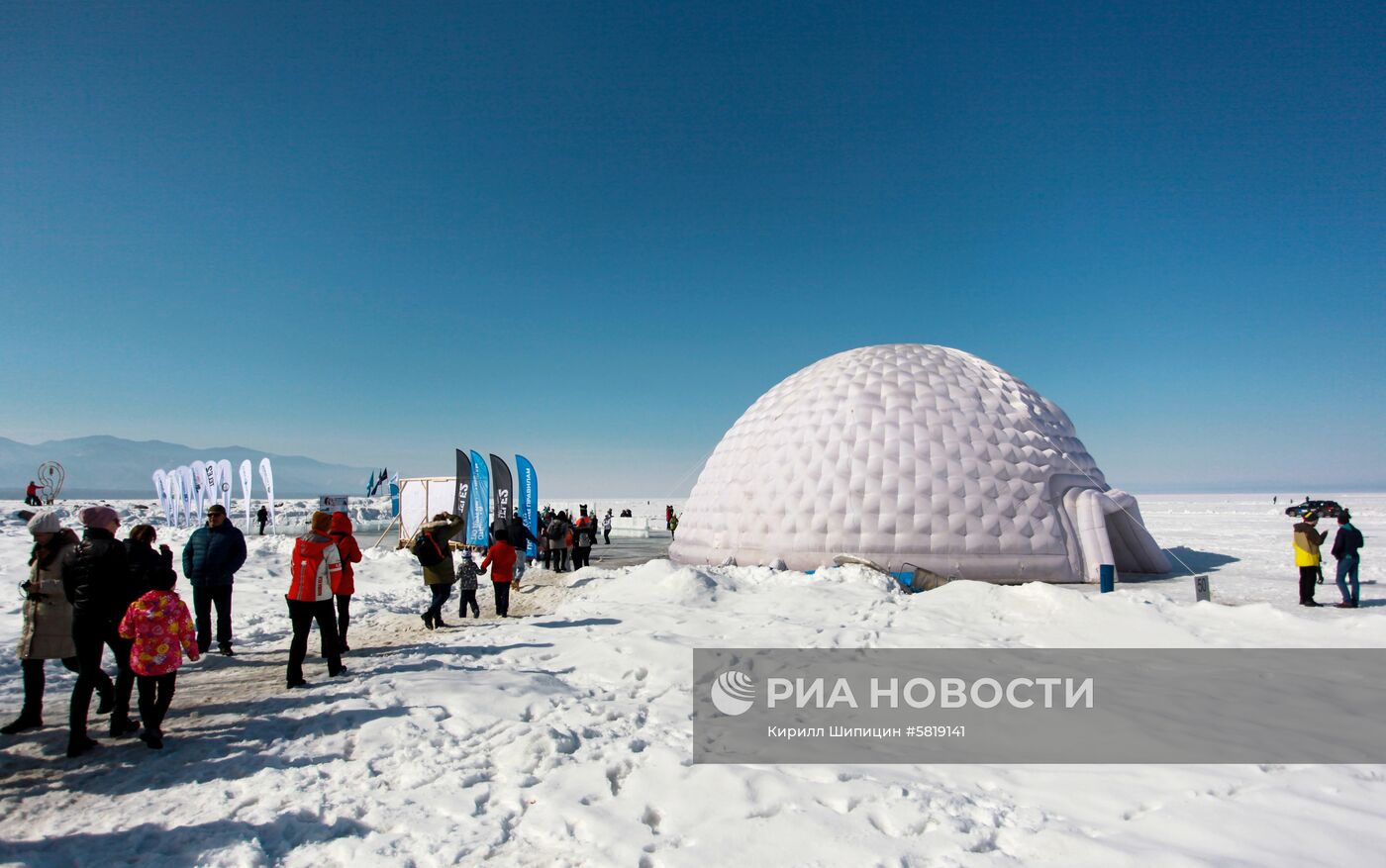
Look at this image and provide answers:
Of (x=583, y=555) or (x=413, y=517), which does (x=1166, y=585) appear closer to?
(x=583, y=555)

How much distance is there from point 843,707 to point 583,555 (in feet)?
42.9

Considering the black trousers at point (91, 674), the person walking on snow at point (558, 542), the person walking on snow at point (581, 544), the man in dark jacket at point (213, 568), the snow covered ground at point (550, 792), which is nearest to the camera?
the snow covered ground at point (550, 792)

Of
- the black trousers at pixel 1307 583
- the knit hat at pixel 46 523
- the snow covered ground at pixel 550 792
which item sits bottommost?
the snow covered ground at pixel 550 792

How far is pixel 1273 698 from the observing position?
5.73 meters

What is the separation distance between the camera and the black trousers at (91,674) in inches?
183

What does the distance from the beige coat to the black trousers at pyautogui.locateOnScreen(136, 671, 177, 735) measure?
80 centimetres

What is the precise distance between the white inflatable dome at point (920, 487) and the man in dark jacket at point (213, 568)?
995 centimetres

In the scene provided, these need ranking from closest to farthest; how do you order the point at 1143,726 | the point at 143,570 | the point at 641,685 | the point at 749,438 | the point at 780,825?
the point at 780,825
the point at 1143,726
the point at 641,685
the point at 143,570
the point at 749,438

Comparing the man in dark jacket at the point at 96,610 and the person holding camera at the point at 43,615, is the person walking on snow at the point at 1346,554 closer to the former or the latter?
the man in dark jacket at the point at 96,610

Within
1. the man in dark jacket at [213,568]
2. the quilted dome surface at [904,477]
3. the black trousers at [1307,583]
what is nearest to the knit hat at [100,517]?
the man in dark jacket at [213,568]

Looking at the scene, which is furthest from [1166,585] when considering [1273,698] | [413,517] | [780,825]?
[413,517]

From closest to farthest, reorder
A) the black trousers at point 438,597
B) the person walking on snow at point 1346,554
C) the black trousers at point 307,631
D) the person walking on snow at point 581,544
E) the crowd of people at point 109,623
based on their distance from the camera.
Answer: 1. the crowd of people at point 109,623
2. the black trousers at point 307,631
3. the black trousers at point 438,597
4. the person walking on snow at point 1346,554
5. the person walking on snow at point 581,544

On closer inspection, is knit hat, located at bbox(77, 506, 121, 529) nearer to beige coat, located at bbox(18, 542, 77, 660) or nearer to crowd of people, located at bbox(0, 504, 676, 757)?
crowd of people, located at bbox(0, 504, 676, 757)

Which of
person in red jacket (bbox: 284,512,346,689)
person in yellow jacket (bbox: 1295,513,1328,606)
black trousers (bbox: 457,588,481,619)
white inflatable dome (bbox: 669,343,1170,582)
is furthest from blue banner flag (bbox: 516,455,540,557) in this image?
person in yellow jacket (bbox: 1295,513,1328,606)
